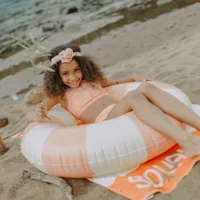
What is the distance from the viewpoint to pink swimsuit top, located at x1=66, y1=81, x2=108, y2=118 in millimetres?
3174

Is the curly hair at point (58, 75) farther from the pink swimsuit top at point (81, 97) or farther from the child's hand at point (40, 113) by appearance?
the child's hand at point (40, 113)

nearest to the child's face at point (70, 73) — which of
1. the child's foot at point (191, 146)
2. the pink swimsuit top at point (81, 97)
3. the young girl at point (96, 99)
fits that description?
the young girl at point (96, 99)

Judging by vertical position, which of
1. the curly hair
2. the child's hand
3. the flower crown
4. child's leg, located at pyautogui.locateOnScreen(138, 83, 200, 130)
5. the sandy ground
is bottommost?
the sandy ground

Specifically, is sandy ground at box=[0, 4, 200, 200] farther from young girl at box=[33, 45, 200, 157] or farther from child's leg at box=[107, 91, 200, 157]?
young girl at box=[33, 45, 200, 157]

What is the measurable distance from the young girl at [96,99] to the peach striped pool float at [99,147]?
87mm

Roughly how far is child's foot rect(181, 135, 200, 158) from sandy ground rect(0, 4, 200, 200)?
97mm

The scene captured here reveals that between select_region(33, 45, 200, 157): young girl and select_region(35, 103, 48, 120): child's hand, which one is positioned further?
→ select_region(35, 103, 48, 120): child's hand

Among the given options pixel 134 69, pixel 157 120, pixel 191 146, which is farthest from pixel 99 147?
pixel 134 69

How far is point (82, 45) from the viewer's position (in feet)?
23.8

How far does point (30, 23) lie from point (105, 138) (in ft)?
31.4

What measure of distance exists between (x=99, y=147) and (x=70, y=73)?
2.98ft

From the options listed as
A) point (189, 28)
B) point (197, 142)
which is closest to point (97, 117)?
point (197, 142)

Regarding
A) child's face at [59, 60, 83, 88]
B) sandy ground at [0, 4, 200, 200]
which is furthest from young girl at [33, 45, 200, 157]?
sandy ground at [0, 4, 200, 200]

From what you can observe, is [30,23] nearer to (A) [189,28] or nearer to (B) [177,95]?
(A) [189,28]
